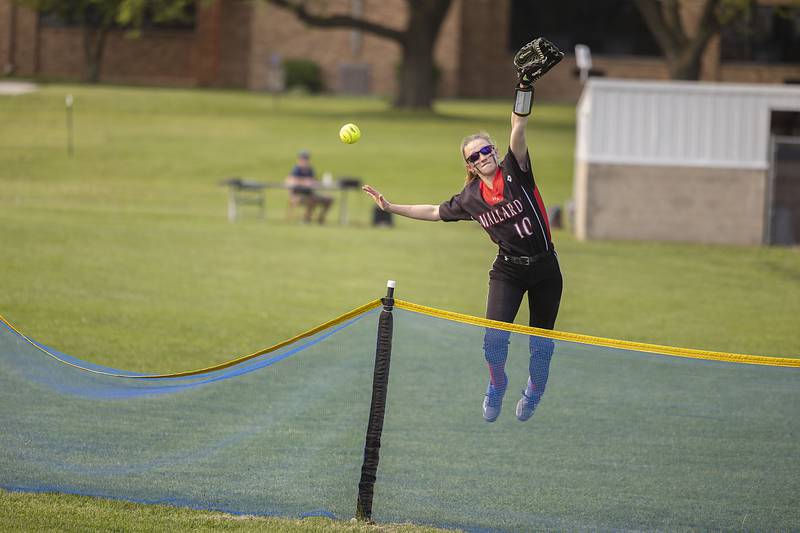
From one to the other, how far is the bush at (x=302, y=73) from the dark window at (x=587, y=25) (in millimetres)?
10166

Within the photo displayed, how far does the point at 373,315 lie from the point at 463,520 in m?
1.35

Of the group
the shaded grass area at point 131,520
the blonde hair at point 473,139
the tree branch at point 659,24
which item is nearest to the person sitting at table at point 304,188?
the tree branch at point 659,24

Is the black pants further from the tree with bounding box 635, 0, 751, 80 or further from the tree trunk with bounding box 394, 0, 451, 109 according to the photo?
the tree trunk with bounding box 394, 0, 451, 109

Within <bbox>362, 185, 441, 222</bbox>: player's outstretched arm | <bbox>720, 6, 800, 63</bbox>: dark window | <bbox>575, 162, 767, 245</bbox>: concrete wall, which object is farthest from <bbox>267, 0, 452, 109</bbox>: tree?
<bbox>362, 185, 441, 222</bbox>: player's outstretched arm

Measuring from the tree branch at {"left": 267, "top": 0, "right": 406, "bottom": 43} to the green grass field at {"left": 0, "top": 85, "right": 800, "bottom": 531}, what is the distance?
3.83m

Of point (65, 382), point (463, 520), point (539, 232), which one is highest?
point (539, 232)

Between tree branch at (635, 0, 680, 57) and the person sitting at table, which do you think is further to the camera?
tree branch at (635, 0, 680, 57)

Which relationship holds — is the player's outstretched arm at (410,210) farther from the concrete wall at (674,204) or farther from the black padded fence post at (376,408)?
the concrete wall at (674,204)

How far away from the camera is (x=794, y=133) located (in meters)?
28.1

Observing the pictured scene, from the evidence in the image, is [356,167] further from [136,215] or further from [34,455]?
[34,455]

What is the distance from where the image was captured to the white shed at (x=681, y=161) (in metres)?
27.1

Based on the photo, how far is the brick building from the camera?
58.2 meters

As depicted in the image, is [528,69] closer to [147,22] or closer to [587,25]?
[587,25]

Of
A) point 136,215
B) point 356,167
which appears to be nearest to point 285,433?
point 136,215
